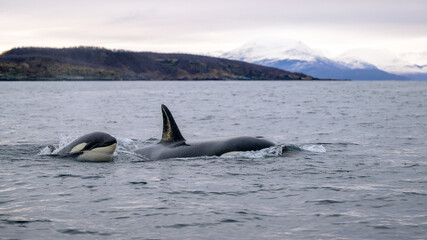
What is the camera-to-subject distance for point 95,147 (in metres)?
16.5

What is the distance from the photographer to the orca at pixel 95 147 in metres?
16.4

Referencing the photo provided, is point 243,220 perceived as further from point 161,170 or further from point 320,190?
point 161,170

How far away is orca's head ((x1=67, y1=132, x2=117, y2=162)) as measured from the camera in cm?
1638

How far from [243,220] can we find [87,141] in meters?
8.25

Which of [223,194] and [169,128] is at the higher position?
[169,128]

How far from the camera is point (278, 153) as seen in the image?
679 inches

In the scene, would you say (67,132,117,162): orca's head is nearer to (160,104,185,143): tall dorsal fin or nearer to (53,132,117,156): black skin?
(53,132,117,156): black skin

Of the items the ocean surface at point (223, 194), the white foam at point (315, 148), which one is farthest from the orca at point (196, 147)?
the white foam at point (315, 148)

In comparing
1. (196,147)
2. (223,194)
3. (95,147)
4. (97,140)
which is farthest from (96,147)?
(223,194)

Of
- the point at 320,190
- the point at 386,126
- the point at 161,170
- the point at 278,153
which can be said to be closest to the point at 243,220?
the point at 320,190

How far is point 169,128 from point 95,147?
265 cm

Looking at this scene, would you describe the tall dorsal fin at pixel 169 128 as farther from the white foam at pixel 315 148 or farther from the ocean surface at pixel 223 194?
the white foam at pixel 315 148

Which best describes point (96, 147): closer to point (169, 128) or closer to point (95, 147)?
point (95, 147)

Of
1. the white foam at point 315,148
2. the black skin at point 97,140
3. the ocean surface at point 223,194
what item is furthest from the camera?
the white foam at point 315,148
